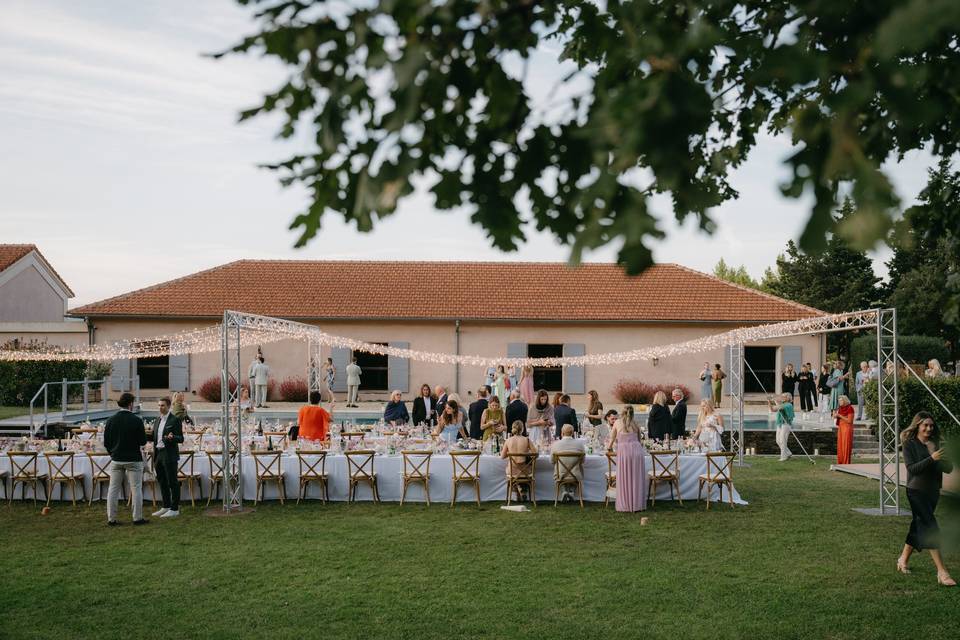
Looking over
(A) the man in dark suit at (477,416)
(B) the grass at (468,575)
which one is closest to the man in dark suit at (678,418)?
(B) the grass at (468,575)

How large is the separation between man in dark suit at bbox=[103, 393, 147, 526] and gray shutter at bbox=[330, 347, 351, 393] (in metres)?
16.1

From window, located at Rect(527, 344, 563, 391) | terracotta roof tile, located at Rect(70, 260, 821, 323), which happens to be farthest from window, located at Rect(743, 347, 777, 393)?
window, located at Rect(527, 344, 563, 391)

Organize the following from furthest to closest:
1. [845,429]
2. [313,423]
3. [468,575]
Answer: [845,429] < [313,423] < [468,575]

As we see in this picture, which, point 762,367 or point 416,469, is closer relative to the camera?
point 416,469

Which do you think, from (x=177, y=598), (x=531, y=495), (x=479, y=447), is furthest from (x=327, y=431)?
(x=177, y=598)

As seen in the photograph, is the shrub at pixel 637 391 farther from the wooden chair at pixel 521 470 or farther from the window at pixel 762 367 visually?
the wooden chair at pixel 521 470

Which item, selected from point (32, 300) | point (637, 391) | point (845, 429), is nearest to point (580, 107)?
point (845, 429)

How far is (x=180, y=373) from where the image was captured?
2752cm

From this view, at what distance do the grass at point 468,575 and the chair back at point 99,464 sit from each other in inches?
25.0

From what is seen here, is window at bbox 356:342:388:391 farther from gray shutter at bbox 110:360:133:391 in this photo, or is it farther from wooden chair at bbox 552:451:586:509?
wooden chair at bbox 552:451:586:509

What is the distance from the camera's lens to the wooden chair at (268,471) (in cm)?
1280

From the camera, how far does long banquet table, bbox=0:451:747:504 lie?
13.0 meters

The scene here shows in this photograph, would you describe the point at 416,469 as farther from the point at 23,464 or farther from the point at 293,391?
the point at 293,391

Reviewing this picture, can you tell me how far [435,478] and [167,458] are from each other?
3.86 m
